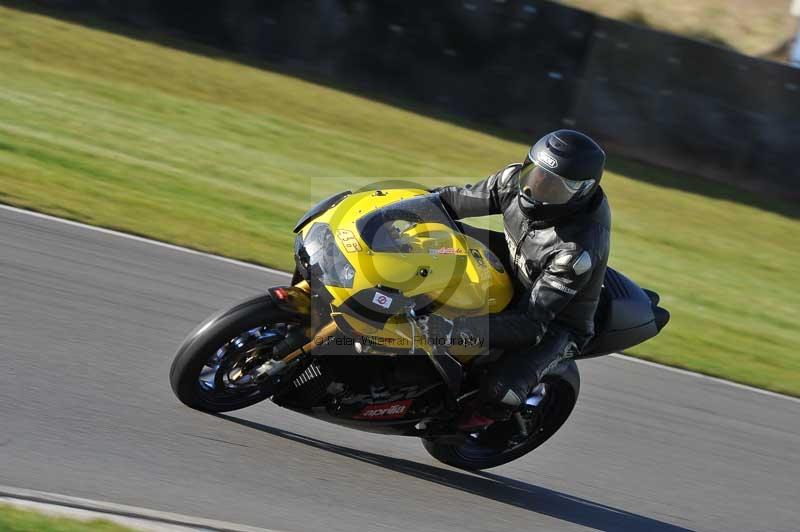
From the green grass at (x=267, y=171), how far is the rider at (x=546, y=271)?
2436 millimetres

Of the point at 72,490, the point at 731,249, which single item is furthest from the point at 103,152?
the point at 731,249

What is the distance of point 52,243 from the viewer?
7.43 m

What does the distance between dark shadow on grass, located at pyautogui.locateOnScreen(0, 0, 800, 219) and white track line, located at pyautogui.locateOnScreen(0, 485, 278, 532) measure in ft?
36.7

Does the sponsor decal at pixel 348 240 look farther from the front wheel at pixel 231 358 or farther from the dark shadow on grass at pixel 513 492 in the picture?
the dark shadow on grass at pixel 513 492

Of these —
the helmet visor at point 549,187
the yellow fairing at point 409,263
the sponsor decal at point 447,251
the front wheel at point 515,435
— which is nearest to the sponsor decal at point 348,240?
the yellow fairing at point 409,263

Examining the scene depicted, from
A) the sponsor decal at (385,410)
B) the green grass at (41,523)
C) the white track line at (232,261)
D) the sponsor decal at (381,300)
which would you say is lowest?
the white track line at (232,261)

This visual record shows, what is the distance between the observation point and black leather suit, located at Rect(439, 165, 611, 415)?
15.9 feet

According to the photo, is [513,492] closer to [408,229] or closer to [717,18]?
[408,229]

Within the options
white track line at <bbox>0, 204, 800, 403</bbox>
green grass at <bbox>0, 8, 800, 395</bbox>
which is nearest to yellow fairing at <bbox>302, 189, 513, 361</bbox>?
green grass at <bbox>0, 8, 800, 395</bbox>

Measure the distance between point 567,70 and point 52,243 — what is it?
9.17 meters

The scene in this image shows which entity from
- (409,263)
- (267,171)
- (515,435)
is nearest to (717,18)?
(267,171)

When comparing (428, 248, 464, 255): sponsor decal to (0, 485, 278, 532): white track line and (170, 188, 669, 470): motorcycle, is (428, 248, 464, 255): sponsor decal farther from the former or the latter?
(0, 485, 278, 532): white track line

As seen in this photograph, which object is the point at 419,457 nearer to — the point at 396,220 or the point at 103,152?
the point at 396,220

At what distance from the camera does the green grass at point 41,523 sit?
12.0ft
